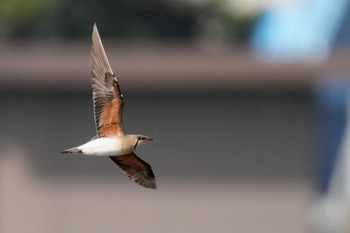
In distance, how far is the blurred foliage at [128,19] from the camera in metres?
25.0

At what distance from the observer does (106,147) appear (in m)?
3.35

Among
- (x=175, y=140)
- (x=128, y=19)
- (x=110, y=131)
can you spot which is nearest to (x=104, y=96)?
(x=110, y=131)

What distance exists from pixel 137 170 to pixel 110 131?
20 centimetres

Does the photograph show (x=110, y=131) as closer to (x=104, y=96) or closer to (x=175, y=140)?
(x=104, y=96)

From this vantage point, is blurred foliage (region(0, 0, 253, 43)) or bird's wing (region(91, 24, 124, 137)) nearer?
bird's wing (region(91, 24, 124, 137))

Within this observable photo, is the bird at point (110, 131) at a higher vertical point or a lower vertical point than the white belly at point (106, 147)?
higher

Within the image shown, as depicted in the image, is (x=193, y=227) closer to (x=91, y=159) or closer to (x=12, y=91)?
(x=91, y=159)

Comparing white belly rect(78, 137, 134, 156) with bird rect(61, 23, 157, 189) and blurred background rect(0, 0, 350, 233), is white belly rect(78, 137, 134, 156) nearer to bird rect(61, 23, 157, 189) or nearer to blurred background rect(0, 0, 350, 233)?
bird rect(61, 23, 157, 189)

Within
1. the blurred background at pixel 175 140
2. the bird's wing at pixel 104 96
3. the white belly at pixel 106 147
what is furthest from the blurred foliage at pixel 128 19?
the white belly at pixel 106 147

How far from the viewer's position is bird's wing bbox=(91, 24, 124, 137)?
11.5 ft

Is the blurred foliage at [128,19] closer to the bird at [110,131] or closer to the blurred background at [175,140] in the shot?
the blurred background at [175,140]

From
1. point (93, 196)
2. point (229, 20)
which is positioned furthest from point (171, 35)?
point (93, 196)

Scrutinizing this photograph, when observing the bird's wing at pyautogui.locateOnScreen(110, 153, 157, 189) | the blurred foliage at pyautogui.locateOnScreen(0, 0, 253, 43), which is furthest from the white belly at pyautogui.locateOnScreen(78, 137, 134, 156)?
the blurred foliage at pyautogui.locateOnScreen(0, 0, 253, 43)

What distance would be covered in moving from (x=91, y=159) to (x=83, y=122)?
533 mm
